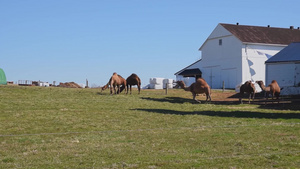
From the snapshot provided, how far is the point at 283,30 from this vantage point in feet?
251

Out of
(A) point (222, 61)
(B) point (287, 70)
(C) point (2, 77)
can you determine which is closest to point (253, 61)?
(A) point (222, 61)

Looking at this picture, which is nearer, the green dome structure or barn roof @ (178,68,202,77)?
the green dome structure

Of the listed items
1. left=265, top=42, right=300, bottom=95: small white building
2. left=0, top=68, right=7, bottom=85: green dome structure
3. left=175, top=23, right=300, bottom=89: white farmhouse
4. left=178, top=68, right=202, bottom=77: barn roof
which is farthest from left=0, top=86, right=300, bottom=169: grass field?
left=178, top=68, right=202, bottom=77: barn roof

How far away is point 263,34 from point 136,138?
193ft

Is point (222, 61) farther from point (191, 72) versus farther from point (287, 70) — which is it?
point (287, 70)

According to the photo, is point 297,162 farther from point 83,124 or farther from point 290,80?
point 290,80

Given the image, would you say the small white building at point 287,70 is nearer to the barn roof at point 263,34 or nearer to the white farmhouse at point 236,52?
the white farmhouse at point 236,52

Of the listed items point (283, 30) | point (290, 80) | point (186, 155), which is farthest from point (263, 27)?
point (186, 155)

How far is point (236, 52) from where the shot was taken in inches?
2655

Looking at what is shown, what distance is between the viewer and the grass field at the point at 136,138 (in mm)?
12523

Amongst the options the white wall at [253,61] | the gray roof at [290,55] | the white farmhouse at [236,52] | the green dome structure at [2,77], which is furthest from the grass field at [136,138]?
the white farmhouse at [236,52]

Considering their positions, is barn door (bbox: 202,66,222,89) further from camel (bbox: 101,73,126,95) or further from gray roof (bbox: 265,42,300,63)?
camel (bbox: 101,73,126,95)

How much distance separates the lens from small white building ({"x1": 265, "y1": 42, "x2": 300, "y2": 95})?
47.0 m

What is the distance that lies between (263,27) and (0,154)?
6698 centimetres
